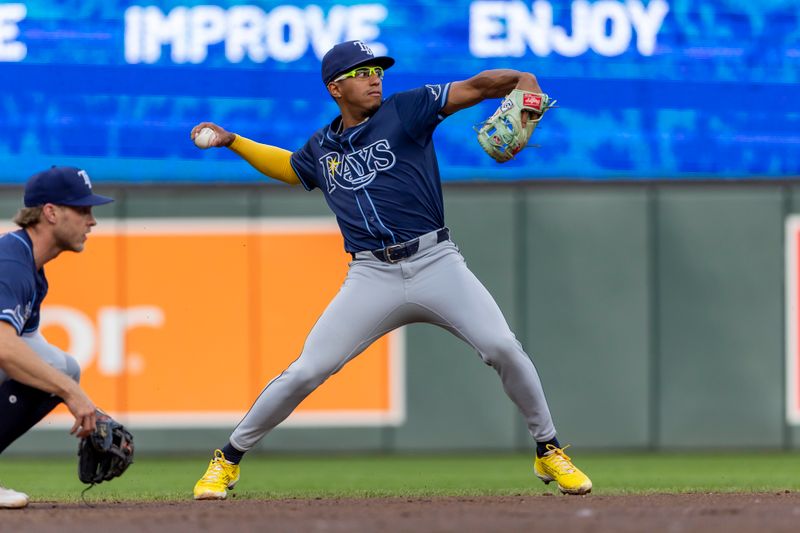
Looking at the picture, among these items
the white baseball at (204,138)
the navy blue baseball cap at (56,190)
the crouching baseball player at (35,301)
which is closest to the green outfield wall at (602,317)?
the white baseball at (204,138)

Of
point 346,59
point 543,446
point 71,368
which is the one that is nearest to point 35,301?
point 71,368

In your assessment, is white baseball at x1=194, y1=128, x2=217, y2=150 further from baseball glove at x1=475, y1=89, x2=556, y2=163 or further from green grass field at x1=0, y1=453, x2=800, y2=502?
green grass field at x1=0, y1=453, x2=800, y2=502

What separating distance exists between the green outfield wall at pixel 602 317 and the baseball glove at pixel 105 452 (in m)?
3.41

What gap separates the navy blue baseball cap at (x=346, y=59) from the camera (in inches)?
198

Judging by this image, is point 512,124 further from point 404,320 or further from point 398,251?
point 404,320

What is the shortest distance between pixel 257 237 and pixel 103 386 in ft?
4.22

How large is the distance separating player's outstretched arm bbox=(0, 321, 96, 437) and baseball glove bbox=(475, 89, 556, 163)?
1.69 metres

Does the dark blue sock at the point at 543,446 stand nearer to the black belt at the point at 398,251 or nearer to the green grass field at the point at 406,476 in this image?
the green grass field at the point at 406,476

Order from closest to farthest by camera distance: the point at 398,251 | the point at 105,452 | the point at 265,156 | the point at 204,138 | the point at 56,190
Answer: the point at 56,190, the point at 105,452, the point at 398,251, the point at 204,138, the point at 265,156

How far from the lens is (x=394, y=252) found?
4.95m

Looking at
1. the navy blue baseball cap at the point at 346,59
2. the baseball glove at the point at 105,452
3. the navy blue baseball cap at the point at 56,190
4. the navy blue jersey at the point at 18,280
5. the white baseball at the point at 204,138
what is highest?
the navy blue baseball cap at the point at 346,59

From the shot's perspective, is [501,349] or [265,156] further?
[265,156]

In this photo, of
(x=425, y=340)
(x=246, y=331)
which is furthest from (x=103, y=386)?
(x=425, y=340)

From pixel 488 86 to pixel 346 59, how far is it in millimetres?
568
